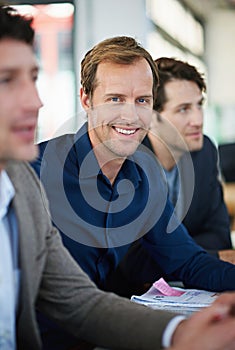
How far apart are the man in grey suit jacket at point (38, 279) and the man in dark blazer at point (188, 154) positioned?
49.9 inches

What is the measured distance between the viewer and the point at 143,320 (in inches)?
50.2

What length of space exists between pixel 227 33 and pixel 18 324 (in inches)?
406

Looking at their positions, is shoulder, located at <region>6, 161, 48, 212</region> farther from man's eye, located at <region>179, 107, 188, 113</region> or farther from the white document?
man's eye, located at <region>179, 107, 188, 113</region>

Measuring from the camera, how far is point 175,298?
1694 millimetres

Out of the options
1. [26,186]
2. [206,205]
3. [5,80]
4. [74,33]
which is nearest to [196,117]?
[206,205]

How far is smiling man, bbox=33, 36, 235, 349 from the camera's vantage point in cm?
185

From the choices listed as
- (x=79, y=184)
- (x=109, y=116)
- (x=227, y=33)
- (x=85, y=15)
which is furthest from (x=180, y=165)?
(x=227, y=33)

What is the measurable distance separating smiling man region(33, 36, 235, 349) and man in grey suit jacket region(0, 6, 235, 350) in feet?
1.47

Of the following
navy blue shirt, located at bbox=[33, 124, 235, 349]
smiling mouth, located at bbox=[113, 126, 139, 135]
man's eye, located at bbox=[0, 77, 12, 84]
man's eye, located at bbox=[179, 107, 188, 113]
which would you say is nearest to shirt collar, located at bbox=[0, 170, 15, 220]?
man's eye, located at bbox=[0, 77, 12, 84]

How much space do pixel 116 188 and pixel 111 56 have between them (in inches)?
14.5

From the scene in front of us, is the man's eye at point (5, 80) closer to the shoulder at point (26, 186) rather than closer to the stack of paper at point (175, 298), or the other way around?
the shoulder at point (26, 186)

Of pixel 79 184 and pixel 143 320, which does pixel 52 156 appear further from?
pixel 143 320

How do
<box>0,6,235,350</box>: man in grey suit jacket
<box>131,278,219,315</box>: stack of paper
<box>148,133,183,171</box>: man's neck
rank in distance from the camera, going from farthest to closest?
<box>148,133,183,171</box>: man's neck, <box>131,278,219,315</box>: stack of paper, <box>0,6,235,350</box>: man in grey suit jacket

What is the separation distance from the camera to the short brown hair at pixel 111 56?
197 cm
